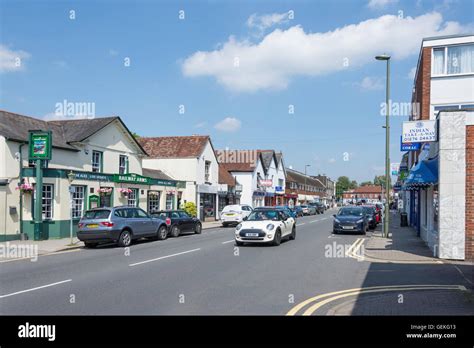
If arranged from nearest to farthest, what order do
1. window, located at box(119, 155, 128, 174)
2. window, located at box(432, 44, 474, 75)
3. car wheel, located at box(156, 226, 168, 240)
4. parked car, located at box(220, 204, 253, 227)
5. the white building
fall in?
window, located at box(432, 44, 474, 75), car wheel, located at box(156, 226, 168, 240), window, located at box(119, 155, 128, 174), parked car, located at box(220, 204, 253, 227), the white building

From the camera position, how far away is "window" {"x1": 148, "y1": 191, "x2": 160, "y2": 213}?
29203 mm

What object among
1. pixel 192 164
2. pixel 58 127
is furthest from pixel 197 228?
pixel 192 164

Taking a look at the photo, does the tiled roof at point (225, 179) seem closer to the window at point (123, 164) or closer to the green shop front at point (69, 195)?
the window at point (123, 164)

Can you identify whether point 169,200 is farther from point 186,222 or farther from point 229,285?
point 229,285

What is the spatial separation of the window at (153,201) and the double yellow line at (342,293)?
21.8m

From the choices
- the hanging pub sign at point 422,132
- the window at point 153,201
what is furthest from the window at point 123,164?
the hanging pub sign at point 422,132

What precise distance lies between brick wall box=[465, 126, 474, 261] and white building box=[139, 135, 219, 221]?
24.1m

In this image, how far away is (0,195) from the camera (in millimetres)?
18922

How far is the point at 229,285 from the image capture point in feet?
30.3

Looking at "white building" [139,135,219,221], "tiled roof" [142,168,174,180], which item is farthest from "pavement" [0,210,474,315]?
"white building" [139,135,219,221]

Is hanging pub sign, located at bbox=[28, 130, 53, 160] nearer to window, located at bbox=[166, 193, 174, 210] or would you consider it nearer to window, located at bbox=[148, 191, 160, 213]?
window, located at bbox=[148, 191, 160, 213]
